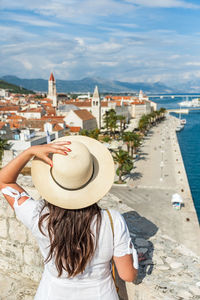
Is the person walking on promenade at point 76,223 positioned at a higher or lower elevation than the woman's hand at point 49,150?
lower

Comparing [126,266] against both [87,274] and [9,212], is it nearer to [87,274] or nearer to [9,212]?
[87,274]

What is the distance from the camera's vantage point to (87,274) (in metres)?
1.86

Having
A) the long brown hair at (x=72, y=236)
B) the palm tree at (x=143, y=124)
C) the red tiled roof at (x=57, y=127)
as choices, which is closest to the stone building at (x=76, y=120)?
the red tiled roof at (x=57, y=127)

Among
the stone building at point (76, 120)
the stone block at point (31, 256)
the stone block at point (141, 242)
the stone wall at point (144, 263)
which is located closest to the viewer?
the stone wall at point (144, 263)

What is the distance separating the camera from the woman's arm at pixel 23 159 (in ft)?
5.70

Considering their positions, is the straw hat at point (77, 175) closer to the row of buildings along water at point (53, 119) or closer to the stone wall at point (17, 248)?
the stone wall at point (17, 248)

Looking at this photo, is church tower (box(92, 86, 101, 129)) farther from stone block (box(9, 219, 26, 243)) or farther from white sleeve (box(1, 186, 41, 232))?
white sleeve (box(1, 186, 41, 232))

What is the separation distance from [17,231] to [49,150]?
2.08 metres

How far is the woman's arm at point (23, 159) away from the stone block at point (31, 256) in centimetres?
157

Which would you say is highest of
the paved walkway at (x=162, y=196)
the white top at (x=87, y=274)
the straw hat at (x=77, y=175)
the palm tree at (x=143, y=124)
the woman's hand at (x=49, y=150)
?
the woman's hand at (x=49, y=150)

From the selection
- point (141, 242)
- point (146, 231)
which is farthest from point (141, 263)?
point (146, 231)

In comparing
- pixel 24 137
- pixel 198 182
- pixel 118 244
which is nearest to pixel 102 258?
pixel 118 244

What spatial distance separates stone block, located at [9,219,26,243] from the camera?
11.2 feet

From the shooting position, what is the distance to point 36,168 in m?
1.87
